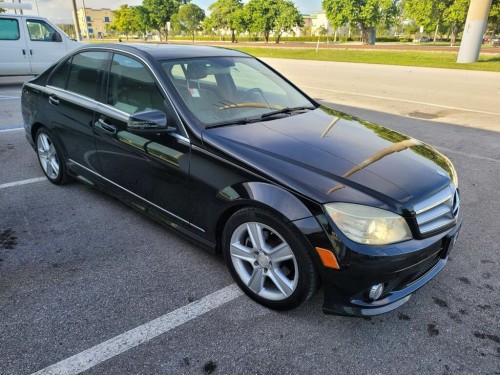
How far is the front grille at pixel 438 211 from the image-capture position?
2.26 metres

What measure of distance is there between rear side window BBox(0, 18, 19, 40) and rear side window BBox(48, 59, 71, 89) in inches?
349

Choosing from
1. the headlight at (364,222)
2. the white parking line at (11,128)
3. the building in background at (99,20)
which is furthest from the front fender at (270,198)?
the building in background at (99,20)

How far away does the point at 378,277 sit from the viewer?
7.02 feet

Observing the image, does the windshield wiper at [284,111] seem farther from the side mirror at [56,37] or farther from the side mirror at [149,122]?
the side mirror at [56,37]

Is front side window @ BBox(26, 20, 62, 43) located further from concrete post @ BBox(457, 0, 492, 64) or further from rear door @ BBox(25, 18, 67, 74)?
concrete post @ BBox(457, 0, 492, 64)

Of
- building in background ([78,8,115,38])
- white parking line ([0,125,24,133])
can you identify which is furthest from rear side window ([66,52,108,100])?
building in background ([78,8,115,38])

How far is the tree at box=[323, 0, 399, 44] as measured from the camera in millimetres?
57750

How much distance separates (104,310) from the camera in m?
2.54

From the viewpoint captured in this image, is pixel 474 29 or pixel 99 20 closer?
pixel 474 29

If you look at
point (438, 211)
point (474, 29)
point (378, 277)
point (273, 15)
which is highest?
point (273, 15)

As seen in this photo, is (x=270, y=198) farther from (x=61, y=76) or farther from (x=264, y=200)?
(x=61, y=76)

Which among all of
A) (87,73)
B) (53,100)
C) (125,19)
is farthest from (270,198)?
(125,19)

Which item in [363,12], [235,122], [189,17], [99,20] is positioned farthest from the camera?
[99,20]

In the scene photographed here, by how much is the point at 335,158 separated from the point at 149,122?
1.32 meters
